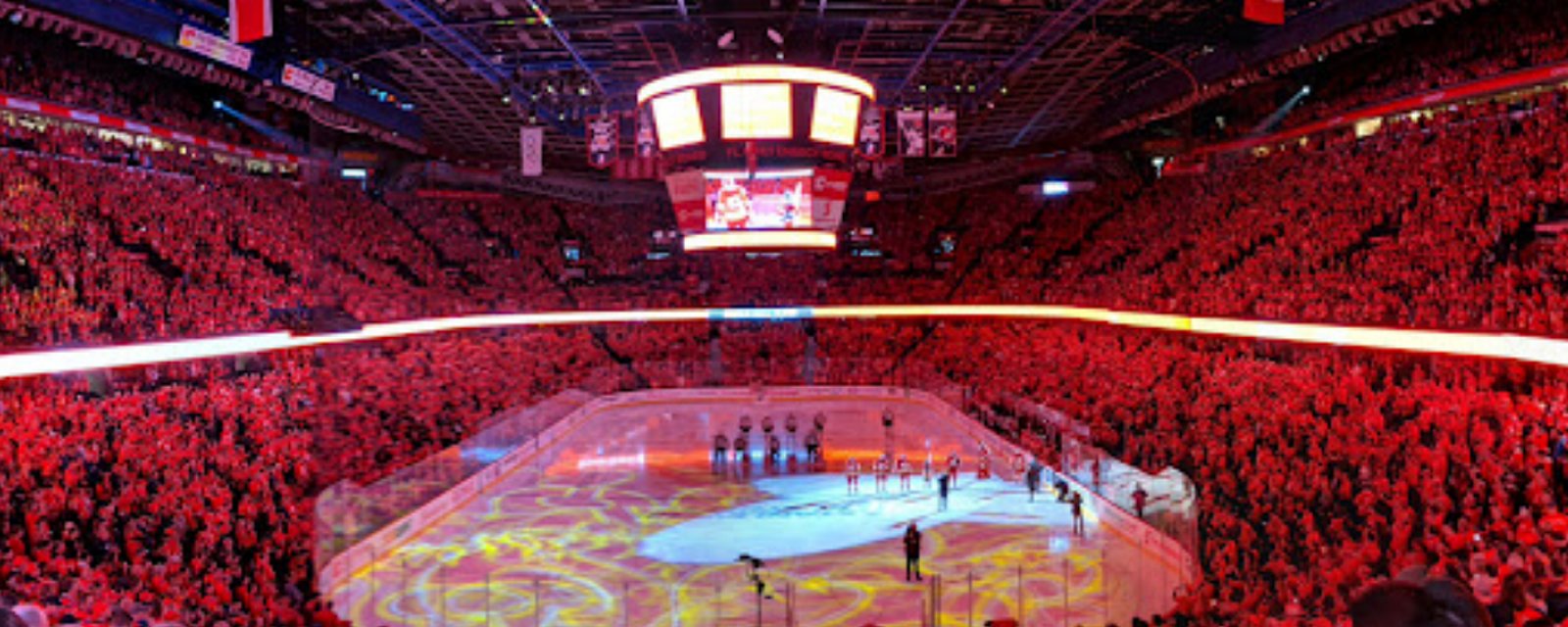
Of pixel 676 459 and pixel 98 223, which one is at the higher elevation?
pixel 98 223

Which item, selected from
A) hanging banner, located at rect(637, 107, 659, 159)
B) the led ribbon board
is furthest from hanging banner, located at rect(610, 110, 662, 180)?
the led ribbon board

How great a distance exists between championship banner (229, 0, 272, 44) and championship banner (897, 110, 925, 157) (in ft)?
42.5

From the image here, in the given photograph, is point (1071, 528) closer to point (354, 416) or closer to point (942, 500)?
point (942, 500)

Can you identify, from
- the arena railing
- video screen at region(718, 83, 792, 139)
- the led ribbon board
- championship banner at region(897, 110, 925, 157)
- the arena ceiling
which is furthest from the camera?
the arena ceiling

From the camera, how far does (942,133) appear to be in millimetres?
24156

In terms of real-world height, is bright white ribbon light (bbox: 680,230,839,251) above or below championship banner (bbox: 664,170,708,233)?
below

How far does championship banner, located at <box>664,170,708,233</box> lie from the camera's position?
22547 millimetres

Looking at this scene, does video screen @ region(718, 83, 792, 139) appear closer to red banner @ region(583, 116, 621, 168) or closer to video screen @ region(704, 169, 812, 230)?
video screen @ region(704, 169, 812, 230)

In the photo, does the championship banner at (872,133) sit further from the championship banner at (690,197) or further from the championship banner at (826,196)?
the championship banner at (690,197)

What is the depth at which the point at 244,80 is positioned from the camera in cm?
2730

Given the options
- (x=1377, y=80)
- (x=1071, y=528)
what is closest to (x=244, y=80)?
(x=1071, y=528)

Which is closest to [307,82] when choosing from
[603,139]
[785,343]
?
[603,139]

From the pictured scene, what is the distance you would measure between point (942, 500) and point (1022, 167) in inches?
1041

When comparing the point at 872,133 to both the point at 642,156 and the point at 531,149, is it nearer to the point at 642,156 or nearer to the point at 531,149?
the point at 642,156
